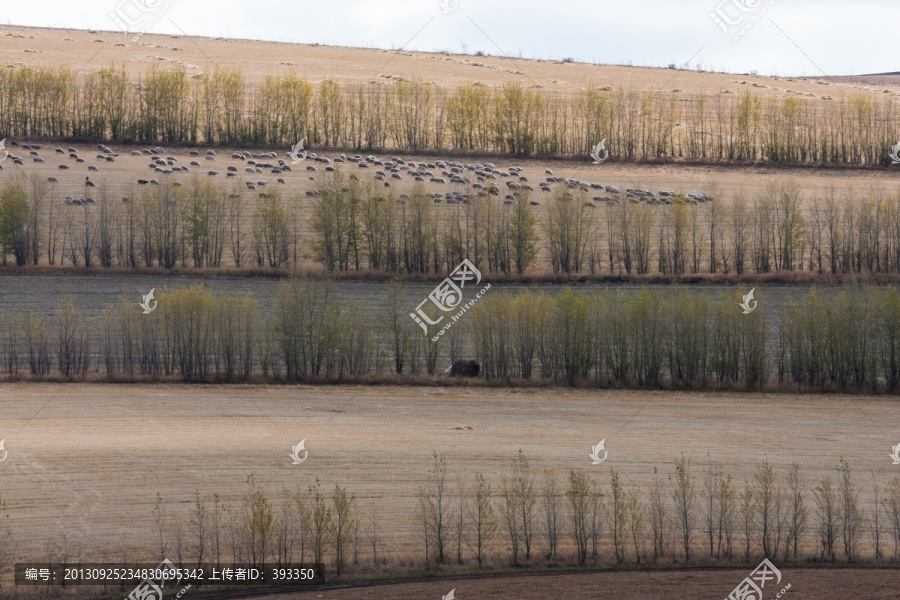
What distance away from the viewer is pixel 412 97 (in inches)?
4213
